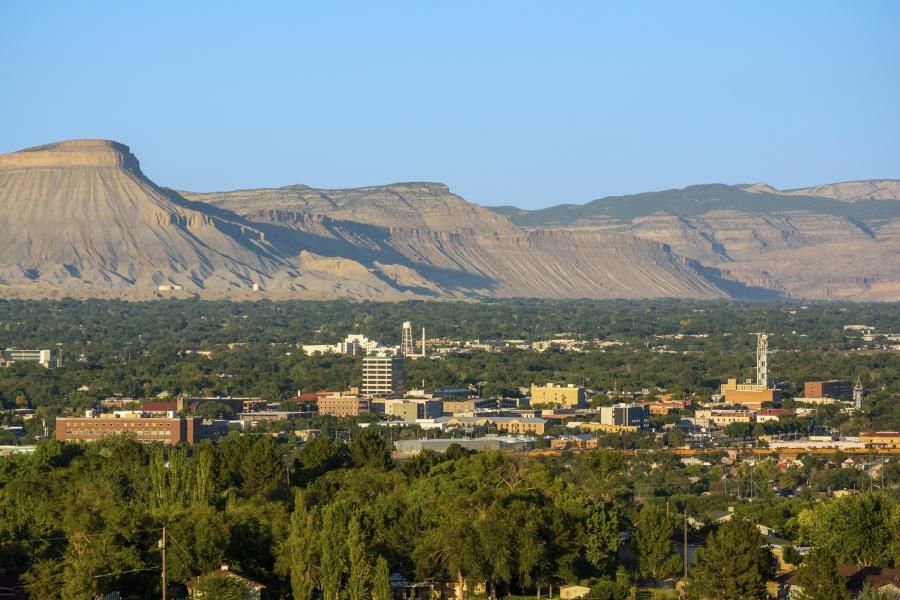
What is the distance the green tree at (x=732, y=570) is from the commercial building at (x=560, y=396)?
344ft

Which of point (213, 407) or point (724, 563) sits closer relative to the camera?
point (724, 563)

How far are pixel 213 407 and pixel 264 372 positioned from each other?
40264mm

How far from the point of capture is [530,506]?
65.2m

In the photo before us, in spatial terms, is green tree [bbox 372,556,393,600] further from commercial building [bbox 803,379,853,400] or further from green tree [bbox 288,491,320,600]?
commercial building [bbox 803,379,853,400]

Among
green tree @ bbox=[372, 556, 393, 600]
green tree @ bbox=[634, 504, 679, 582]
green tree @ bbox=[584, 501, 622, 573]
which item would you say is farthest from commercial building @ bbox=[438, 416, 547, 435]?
green tree @ bbox=[372, 556, 393, 600]

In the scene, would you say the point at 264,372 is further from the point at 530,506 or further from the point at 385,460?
the point at 530,506

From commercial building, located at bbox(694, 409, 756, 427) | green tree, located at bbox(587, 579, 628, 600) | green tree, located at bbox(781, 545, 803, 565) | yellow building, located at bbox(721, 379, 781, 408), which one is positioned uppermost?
yellow building, located at bbox(721, 379, 781, 408)

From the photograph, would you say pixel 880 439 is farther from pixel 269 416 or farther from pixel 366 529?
pixel 366 529

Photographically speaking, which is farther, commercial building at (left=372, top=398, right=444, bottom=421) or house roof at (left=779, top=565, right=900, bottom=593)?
commercial building at (left=372, top=398, right=444, bottom=421)

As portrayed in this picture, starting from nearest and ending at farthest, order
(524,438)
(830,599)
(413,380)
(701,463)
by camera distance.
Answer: (830,599) → (701,463) → (524,438) → (413,380)

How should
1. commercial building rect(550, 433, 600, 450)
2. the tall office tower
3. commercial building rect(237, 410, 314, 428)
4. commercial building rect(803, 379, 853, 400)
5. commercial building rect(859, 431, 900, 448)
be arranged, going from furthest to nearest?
commercial building rect(803, 379, 853, 400)
the tall office tower
commercial building rect(237, 410, 314, 428)
commercial building rect(859, 431, 900, 448)
commercial building rect(550, 433, 600, 450)

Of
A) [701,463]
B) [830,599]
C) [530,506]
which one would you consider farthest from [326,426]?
[830,599]

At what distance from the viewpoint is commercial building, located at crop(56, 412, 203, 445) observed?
131m

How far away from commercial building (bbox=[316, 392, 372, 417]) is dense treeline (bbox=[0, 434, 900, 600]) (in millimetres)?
73861
